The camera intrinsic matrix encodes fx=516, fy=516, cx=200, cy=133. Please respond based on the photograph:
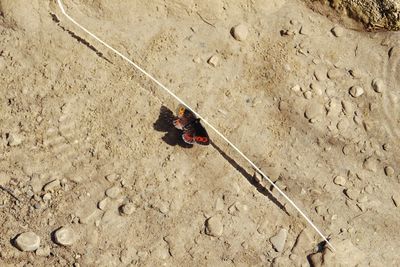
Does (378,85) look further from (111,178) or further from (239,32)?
(111,178)

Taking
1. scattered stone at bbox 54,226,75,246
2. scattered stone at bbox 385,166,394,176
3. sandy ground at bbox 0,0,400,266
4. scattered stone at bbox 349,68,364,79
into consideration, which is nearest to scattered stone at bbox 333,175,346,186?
sandy ground at bbox 0,0,400,266

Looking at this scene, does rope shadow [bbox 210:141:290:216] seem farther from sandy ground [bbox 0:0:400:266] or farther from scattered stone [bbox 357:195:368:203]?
scattered stone [bbox 357:195:368:203]

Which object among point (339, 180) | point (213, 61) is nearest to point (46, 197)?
point (213, 61)

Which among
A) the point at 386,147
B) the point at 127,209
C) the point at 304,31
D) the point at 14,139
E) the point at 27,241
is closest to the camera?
the point at 27,241

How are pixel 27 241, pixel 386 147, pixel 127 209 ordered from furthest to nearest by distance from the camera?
1. pixel 386 147
2. pixel 127 209
3. pixel 27 241

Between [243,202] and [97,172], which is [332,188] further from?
[97,172]

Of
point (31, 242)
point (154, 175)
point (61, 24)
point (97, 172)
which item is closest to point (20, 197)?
point (31, 242)
